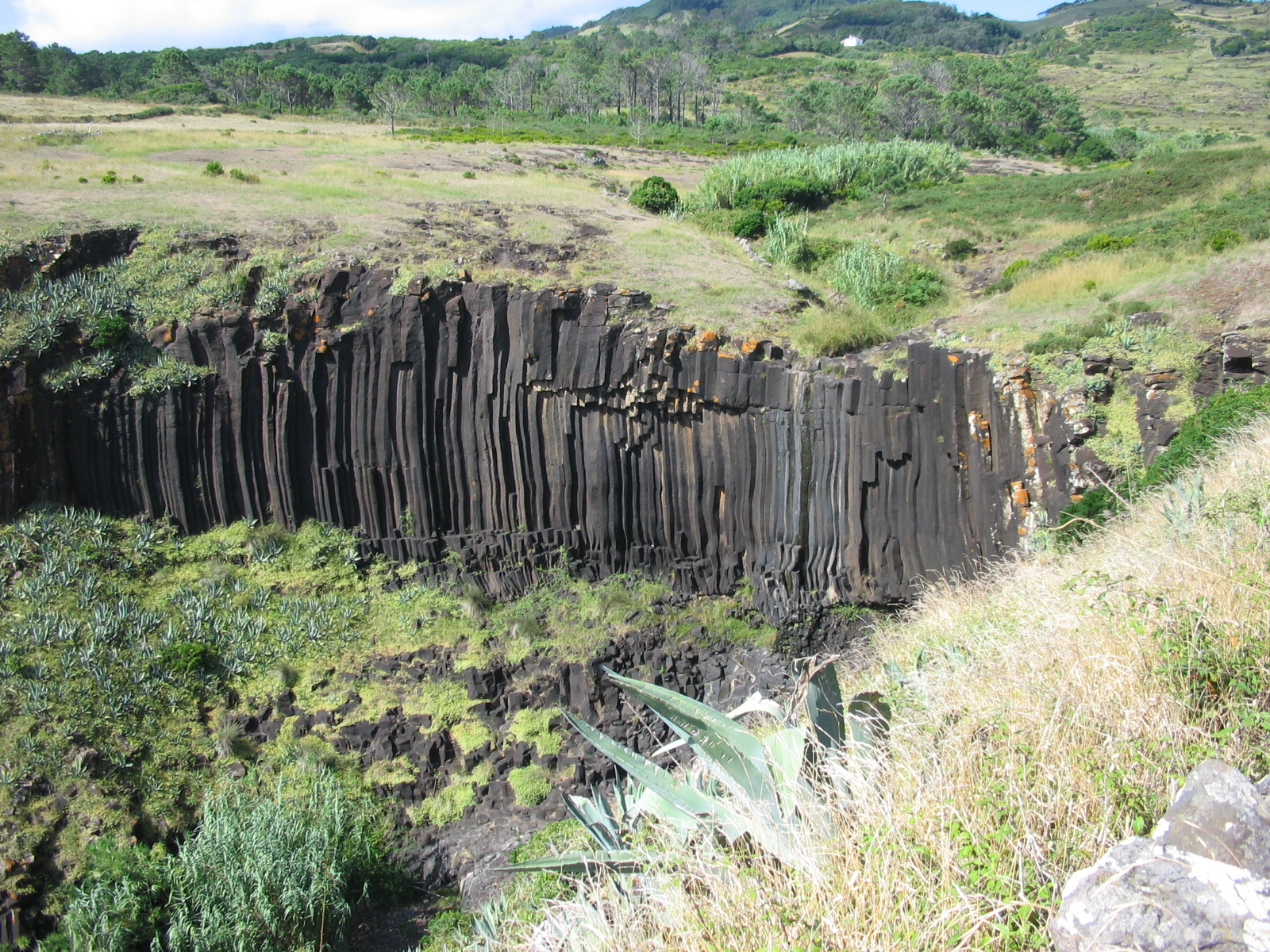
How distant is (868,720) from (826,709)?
0.30m

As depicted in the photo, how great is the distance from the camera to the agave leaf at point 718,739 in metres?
5.21

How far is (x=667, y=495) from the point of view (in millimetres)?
14867

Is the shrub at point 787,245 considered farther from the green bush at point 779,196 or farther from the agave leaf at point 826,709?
the agave leaf at point 826,709

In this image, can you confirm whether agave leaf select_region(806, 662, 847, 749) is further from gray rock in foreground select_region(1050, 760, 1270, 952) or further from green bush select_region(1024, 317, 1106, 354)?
green bush select_region(1024, 317, 1106, 354)

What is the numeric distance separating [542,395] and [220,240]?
8.71 m

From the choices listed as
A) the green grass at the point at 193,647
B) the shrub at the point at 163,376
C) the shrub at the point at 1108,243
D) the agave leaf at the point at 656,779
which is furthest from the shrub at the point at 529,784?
the shrub at the point at 1108,243

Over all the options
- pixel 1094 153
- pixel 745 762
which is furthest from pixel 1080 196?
pixel 745 762

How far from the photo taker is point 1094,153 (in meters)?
52.2

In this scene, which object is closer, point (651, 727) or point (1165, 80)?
point (651, 727)

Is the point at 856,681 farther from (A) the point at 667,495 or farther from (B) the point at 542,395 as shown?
(B) the point at 542,395

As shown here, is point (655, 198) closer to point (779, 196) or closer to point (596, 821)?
point (779, 196)

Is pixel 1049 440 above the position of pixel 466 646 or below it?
above

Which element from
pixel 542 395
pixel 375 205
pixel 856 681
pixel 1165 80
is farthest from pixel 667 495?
pixel 1165 80

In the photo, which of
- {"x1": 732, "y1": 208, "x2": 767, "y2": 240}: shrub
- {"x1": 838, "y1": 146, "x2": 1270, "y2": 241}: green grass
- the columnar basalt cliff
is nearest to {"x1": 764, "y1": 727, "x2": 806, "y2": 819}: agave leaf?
the columnar basalt cliff
